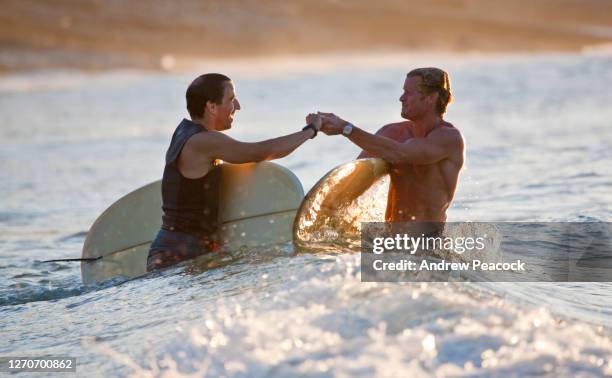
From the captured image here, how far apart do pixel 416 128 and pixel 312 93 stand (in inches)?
691

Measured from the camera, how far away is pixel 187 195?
A: 5.58 meters

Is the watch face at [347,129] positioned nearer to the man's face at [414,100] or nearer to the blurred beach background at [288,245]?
the man's face at [414,100]

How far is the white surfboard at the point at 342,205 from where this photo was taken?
5473mm

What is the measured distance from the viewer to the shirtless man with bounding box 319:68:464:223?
5.54 meters

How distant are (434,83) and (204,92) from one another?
133cm

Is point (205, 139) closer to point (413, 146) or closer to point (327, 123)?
point (327, 123)

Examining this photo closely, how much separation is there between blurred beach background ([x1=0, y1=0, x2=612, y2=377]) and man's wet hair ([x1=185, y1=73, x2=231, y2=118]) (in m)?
0.93

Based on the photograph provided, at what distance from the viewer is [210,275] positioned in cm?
533

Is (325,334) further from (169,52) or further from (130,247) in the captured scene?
(169,52)

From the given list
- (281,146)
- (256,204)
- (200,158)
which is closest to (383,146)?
(281,146)

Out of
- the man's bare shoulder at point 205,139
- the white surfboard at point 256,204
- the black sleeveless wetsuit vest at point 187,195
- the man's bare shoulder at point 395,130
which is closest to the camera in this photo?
the man's bare shoulder at point 205,139

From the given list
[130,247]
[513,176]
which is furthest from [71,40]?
[130,247]

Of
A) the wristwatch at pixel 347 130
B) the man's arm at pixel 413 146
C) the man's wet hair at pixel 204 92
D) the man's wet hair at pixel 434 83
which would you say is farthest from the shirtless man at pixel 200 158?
the man's wet hair at pixel 434 83

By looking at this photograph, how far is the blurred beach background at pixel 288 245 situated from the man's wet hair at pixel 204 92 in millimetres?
925
